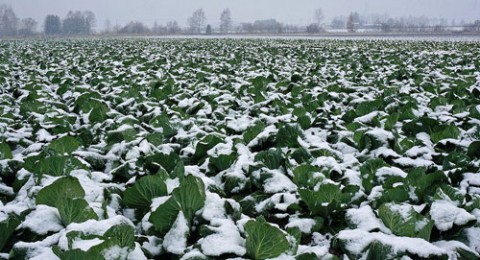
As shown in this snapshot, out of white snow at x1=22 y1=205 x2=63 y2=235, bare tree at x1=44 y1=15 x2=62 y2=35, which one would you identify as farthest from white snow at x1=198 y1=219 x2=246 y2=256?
bare tree at x1=44 y1=15 x2=62 y2=35

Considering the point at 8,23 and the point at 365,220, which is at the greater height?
the point at 8,23

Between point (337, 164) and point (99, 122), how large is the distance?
3.47m

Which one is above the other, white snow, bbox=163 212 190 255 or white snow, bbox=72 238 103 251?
white snow, bbox=72 238 103 251

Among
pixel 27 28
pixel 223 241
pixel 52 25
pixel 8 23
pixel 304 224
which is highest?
pixel 8 23

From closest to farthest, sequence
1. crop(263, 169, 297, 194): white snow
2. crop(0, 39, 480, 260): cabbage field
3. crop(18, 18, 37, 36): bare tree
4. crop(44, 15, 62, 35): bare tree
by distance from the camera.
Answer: crop(0, 39, 480, 260): cabbage field
crop(263, 169, 297, 194): white snow
crop(18, 18, 37, 36): bare tree
crop(44, 15, 62, 35): bare tree

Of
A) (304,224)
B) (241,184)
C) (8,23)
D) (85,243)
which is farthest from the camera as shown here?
(8,23)

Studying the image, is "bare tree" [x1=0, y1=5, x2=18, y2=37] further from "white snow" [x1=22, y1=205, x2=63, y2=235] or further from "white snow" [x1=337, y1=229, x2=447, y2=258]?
"white snow" [x1=337, y1=229, x2=447, y2=258]

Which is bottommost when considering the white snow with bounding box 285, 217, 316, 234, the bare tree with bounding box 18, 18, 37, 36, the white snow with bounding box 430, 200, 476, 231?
the white snow with bounding box 285, 217, 316, 234

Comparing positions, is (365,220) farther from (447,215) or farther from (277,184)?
(277,184)

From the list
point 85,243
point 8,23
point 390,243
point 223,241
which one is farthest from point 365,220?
point 8,23

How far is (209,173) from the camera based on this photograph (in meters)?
3.82

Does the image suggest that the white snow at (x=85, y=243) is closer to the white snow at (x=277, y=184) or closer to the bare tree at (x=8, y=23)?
the white snow at (x=277, y=184)

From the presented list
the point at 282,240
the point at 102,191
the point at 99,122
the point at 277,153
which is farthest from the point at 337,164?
the point at 99,122

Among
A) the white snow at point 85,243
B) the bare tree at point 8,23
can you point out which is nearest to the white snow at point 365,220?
the white snow at point 85,243
